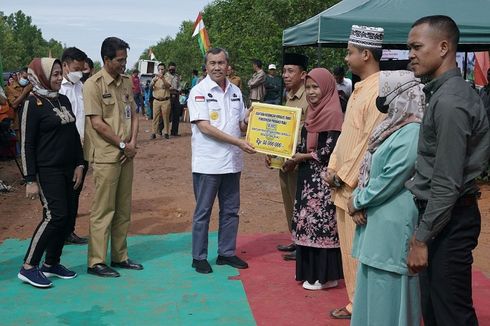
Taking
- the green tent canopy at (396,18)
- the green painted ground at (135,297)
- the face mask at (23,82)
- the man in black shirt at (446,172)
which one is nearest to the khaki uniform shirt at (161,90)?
the face mask at (23,82)

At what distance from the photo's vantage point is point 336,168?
4.15 meters

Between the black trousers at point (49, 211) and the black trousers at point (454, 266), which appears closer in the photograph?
the black trousers at point (454, 266)

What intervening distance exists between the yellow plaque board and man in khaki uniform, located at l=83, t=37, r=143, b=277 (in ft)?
3.47

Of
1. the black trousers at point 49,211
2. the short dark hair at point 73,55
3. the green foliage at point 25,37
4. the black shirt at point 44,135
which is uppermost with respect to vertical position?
the green foliage at point 25,37

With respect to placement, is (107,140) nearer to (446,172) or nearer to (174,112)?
(446,172)

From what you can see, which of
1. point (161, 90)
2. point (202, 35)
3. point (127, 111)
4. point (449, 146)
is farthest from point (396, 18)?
point (202, 35)

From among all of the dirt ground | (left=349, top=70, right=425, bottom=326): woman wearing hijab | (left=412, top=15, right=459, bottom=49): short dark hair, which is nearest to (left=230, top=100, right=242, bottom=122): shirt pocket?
the dirt ground

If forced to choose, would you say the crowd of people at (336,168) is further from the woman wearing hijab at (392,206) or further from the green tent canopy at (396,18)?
the green tent canopy at (396,18)

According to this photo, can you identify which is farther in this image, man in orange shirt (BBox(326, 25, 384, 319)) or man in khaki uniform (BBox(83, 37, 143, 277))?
man in khaki uniform (BBox(83, 37, 143, 277))

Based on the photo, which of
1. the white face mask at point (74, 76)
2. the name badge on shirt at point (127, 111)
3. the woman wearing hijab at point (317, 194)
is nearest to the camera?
the woman wearing hijab at point (317, 194)

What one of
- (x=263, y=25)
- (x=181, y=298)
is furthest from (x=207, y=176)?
(x=263, y=25)

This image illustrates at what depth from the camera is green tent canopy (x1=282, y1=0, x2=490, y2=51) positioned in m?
7.12

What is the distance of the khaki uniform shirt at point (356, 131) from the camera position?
12.4ft

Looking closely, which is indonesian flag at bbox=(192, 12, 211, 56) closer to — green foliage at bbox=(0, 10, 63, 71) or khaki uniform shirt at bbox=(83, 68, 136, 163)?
khaki uniform shirt at bbox=(83, 68, 136, 163)
